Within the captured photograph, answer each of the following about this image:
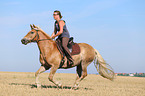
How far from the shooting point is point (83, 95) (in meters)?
7.29

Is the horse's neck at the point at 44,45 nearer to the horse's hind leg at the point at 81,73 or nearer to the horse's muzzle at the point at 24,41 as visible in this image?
the horse's muzzle at the point at 24,41

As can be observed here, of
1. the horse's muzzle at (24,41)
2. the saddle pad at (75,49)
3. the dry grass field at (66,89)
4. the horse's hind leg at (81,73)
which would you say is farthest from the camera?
the horse's hind leg at (81,73)

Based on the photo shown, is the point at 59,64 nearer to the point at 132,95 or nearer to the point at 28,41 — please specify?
the point at 28,41

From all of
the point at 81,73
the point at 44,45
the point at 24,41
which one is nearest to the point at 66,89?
the point at 81,73

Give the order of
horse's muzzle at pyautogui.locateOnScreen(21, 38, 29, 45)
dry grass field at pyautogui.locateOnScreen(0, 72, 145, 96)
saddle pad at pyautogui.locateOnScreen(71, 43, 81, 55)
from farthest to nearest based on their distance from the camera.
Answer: saddle pad at pyautogui.locateOnScreen(71, 43, 81, 55) < horse's muzzle at pyautogui.locateOnScreen(21, 38, 29, 45) < dry grass field at pyautogui.locateOnScreen(0, 72, 145, 96)

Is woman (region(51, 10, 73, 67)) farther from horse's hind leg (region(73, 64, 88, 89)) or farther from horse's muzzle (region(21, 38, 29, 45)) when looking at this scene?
horse's muzzle (region(21, 38, 29, 45))

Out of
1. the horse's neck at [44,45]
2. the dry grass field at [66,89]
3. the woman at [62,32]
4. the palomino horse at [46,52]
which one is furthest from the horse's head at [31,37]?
the dry grass field at [66,89]

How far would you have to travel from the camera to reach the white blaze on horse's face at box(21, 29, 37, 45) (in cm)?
859

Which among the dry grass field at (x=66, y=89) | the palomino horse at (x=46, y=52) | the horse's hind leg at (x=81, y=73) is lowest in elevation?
the dry grass field at (x=66, y=89)

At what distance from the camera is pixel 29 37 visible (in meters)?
8.64

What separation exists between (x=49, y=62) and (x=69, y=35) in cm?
150

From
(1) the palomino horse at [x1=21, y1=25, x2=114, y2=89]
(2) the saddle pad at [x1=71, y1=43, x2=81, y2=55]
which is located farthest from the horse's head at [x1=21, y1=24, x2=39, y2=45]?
(2) the saddle pad at [x1=71, y1=43, x2=81, y2=55]

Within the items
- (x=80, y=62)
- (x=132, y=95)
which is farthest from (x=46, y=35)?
(x=132, y=95)

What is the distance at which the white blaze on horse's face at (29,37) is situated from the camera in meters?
8.59
